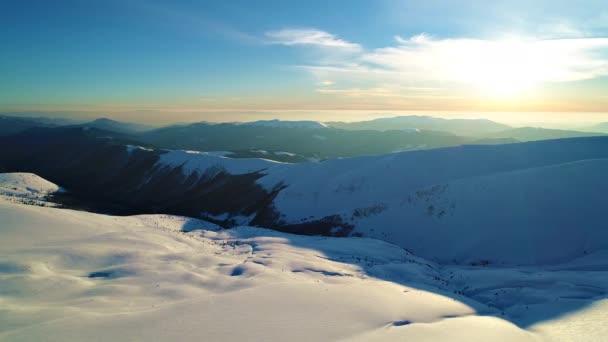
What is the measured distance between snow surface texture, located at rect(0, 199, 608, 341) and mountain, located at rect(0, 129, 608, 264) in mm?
12792

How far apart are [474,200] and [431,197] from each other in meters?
5.16

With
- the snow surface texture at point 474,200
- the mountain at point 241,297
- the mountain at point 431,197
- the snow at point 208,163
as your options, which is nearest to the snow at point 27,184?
the mountain at point 431,197

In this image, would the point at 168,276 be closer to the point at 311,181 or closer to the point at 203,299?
the point at 203,299

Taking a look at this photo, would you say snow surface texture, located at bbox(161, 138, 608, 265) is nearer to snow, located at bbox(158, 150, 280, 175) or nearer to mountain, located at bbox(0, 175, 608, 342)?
mountain, located at bbox(0, 175, 608, 342)

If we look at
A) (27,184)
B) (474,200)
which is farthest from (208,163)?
(474,200)

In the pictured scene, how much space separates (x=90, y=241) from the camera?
1611 centimetres

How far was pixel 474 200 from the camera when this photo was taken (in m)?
36.4

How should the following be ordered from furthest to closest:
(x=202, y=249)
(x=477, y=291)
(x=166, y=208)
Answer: (x=166, y=208), (x=202, y=249), (x=477, y=291)

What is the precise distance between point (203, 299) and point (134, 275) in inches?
179

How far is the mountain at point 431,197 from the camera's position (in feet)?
95.3

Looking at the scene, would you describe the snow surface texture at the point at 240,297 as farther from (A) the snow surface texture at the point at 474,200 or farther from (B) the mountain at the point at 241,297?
(A) the snow surface texture at the point at 474,200

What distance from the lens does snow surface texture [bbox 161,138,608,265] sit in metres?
28.2

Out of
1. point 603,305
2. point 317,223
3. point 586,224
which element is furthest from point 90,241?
point 586,224

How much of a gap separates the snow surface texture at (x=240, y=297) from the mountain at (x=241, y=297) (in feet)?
0.15
